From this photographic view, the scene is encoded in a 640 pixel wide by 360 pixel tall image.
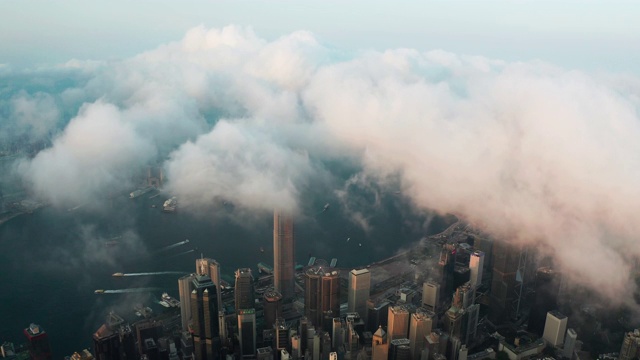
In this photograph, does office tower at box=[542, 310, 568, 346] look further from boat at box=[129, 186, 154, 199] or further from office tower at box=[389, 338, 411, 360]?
boat at box=[129, 186, 154, 199]

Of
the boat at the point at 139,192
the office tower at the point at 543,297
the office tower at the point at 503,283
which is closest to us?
the office tower at the point at 543,297

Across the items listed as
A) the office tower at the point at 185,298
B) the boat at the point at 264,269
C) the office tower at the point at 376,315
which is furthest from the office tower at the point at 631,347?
the office tower at the point at 185,298

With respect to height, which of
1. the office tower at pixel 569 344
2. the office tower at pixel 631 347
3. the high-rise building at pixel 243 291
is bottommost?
the office tower at pixel 569 344

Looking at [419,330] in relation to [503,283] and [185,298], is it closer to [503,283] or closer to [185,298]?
[503,283]

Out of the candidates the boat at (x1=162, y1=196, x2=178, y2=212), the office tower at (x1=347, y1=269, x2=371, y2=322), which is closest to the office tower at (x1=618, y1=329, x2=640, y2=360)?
the office tower at (x1=347, y1=269, x2=371, y2=322)

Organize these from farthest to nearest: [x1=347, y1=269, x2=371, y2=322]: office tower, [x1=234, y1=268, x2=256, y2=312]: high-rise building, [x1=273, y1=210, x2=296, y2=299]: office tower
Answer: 1. [x1=273, y1=210, x2=296, y2=299]: office tower
2. [x1=347, y1=269, x2=371, y2=322]: office tower
3. [x1=234, y1=268, x2=256, y2=312]: high-rise building

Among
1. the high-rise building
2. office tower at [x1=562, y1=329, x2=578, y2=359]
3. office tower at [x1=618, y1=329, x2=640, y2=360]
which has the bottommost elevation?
office tower at [x1=562, y1=329, x2=578, y2=359]

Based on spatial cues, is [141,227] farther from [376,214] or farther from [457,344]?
[457,344]

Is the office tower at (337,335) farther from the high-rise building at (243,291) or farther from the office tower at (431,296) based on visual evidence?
the office tower at (431,296)
